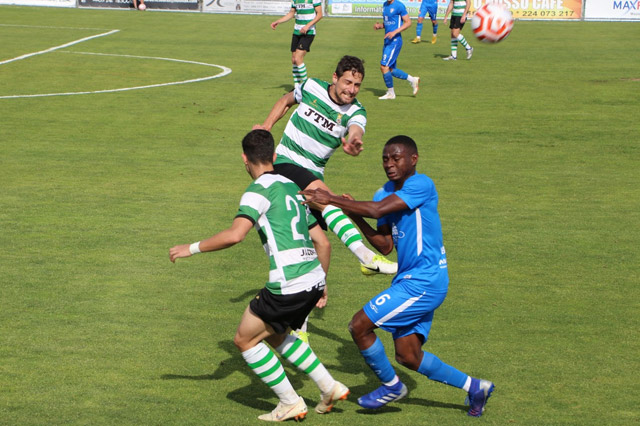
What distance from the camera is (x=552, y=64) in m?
27.1

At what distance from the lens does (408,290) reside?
6320 mm

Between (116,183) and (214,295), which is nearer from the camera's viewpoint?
(214,295)

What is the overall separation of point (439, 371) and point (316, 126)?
3157 millimetres

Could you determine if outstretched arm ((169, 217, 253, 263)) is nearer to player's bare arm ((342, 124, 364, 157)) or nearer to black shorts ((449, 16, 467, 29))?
player's bare arm ((342, 124, 364, 157))

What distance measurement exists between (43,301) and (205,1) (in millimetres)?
35216

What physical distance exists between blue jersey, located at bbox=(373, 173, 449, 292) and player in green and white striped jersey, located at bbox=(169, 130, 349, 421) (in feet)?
2.24

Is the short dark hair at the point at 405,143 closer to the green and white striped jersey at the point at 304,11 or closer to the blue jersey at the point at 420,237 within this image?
the blue jersey at the point at 420,237

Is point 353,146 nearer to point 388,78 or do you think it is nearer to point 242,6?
point 388,78

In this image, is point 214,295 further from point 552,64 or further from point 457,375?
point 552,64

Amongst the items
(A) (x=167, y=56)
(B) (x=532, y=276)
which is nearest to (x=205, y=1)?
(A) (x=167, y=56)

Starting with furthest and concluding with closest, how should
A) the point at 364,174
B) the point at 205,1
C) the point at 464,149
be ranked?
1. the point at 205,1
2. the point at 464,149
3. the point at 364,174

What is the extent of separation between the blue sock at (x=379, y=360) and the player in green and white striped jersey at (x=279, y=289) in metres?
0.31

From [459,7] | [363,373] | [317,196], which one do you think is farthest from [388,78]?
[317,196]

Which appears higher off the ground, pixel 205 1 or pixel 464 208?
pixel 205 1
